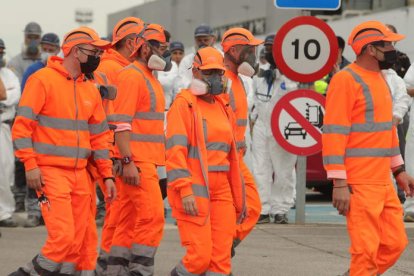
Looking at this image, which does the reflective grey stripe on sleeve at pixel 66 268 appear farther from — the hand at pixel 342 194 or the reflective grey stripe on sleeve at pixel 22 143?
the hand at pixel 342 194

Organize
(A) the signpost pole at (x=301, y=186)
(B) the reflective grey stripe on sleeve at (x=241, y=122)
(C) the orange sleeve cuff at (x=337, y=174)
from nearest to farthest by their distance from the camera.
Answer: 1. (C) the orange sleeve cuff at (x=337, y=174)
2. (B) the reflective grey stripe on sleeve at (x=241, y=122)
3. (A) the signpost pole at (x=301, y=186)

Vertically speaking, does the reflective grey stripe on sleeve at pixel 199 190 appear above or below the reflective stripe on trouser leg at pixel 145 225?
above

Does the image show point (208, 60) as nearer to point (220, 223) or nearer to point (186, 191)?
point (186, 191)

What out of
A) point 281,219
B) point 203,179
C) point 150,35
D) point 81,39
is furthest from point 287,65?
point 203,179

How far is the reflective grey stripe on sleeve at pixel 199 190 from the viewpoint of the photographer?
9.03 meters

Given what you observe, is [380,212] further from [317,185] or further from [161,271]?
[317,185]

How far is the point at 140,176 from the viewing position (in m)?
9.91

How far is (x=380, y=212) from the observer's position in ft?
28.5

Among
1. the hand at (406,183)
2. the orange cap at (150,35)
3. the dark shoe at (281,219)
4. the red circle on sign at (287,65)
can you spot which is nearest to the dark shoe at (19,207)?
the dark shoe at (281,219)

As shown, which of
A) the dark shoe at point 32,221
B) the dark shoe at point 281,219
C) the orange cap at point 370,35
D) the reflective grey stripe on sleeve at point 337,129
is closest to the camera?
the reflective grey stripe on sleeve at point 337,129

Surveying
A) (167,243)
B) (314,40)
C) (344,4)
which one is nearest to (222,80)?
(167,243)

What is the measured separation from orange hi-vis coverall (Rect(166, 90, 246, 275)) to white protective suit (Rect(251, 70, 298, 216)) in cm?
587

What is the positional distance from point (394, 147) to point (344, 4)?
108ft

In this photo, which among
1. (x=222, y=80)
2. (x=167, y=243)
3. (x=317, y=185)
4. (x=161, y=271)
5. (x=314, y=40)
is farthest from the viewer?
(x=317, y=185)
